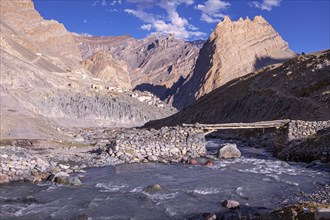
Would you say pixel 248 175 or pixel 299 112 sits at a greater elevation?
pixel 299 112

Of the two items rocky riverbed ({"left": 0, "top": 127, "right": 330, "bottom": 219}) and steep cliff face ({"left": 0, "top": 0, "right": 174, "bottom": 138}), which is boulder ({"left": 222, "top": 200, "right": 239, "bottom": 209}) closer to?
rocky riverbed ({"left": 0, "top": 127, "right": 330, "bottom": 219})

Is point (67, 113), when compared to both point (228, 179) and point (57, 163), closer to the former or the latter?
point (57, 163)

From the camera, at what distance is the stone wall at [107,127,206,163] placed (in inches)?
1419

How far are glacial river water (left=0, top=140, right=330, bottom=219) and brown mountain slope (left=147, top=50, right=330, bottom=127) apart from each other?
2382 cm

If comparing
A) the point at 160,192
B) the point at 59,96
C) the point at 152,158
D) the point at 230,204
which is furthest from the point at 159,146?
the point at 59,96

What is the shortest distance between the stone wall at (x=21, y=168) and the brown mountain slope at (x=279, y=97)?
34.7 metres

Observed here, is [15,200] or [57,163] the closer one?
[15,200]

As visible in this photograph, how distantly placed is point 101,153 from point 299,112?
3084 cm

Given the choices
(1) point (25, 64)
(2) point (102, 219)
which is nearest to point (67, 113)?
(1) point (25, 64)

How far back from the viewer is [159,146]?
3700 cm

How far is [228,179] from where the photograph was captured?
88.2 ft

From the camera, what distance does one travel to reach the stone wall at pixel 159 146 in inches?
1419

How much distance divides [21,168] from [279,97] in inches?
1945

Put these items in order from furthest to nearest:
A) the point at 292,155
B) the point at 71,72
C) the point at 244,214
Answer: the point at 71,72, the point at 292,155, the point at 244,214
